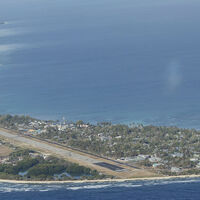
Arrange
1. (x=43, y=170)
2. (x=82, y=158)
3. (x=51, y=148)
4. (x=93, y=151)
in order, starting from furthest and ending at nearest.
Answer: (x=51, y=148) < (x=93, y=151) < (x=82, y=158) < (x=43, y=170)

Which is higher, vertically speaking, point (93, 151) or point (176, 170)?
point (93, 151)

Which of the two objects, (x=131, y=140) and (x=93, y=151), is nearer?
(x=93, y=151)

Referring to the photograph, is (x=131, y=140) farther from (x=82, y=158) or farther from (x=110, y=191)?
(x=110, y=191)

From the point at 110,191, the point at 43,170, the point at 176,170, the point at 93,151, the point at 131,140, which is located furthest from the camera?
the point at 131,140

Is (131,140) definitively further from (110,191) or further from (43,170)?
(110,191)

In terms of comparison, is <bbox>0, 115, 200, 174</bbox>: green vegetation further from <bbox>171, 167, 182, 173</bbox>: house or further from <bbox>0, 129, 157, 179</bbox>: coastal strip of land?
<bbox>0, 129, 157, 179</bbox>: coastal strip of land

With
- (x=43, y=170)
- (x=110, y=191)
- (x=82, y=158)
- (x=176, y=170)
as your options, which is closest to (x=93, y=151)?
(x=82, y=158)

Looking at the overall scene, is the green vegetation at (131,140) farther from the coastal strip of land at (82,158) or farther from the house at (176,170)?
the coastal strip of land at (82,158)

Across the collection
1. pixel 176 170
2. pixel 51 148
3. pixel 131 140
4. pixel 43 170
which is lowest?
pixel 176 170
